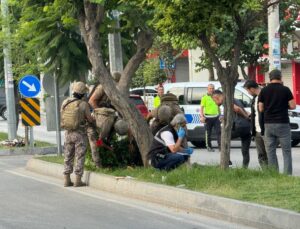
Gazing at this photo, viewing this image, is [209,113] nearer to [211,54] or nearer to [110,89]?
[110,89]

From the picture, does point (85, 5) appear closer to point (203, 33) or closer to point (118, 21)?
point (118, 21)

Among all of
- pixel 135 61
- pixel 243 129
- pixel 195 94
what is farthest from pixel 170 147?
pixel 195 94

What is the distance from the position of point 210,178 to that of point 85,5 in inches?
167

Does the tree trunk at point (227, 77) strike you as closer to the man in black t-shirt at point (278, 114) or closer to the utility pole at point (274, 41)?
the man in black t-shirt at point (278, 114)

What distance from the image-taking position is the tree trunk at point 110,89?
1334cm

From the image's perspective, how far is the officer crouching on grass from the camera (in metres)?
12.0

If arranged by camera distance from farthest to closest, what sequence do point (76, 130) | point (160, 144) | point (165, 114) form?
point (76, 130) < point (165, 114) < point (160, 144)

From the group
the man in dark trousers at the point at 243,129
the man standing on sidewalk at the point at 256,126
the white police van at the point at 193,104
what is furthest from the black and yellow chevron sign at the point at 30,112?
the man standing on sidewalk at the point at 256,126

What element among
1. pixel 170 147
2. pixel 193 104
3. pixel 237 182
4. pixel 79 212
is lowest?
pixel 79 212

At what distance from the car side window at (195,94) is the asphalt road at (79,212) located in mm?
8590

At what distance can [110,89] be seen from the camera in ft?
44.0

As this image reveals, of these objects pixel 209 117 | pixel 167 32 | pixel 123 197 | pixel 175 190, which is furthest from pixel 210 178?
pixel 209 117

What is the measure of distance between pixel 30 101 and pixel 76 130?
8672 mm

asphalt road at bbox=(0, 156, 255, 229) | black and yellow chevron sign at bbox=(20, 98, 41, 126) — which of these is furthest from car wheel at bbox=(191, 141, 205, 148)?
asphalt road at bbox=(0, 156, 255, 229)
